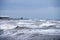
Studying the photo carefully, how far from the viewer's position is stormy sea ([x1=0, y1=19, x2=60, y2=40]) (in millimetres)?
2234

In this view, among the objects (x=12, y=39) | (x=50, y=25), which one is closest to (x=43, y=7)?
(x=50, y=25)

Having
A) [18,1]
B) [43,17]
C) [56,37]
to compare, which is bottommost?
[56,37]

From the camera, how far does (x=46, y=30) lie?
2359 millimetres

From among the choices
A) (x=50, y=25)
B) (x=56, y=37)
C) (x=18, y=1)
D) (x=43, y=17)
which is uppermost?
(x=18, y=1)

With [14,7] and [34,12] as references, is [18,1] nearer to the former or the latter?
[14,7]

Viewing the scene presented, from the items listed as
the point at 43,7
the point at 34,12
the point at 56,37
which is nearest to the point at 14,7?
the point at 34,12

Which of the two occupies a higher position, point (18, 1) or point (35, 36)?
point (18, 1)

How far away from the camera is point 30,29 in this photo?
7.68 feet

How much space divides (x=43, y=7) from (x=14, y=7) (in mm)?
614

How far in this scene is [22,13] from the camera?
2.32 m

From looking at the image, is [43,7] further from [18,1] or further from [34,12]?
[18,1]

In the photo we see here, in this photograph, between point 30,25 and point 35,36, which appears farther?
point 30,25

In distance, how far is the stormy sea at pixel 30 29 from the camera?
2.23m

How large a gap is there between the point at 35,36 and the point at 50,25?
1.40ft
